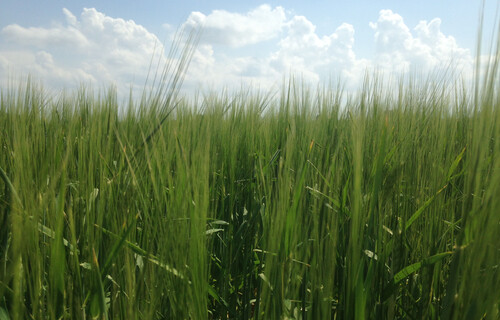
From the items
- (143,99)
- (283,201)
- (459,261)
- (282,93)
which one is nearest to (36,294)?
(283,201)

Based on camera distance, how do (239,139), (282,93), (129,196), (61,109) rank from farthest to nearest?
(61,109) < (282,93) < (239,139) < (129,196)

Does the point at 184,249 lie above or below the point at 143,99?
below

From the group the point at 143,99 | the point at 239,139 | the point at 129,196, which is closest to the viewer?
the point at 129,196

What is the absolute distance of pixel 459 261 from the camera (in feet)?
1.52

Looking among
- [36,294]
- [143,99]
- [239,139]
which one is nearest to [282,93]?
[239,139]

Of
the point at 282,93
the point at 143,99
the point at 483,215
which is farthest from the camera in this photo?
the point at 282,93

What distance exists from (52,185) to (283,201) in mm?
365

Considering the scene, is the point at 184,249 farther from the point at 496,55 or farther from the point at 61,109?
the point at 61,109

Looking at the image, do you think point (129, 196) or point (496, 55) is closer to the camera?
point (496, 55)

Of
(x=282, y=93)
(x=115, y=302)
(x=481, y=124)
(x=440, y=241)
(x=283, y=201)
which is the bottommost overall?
(x=115, y=302)

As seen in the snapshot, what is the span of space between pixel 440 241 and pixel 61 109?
184 centimetres

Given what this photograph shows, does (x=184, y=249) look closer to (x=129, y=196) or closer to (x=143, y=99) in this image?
(x=129, y=196)

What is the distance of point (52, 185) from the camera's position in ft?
1.90

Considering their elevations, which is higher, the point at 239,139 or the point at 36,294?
the point at 239,139
